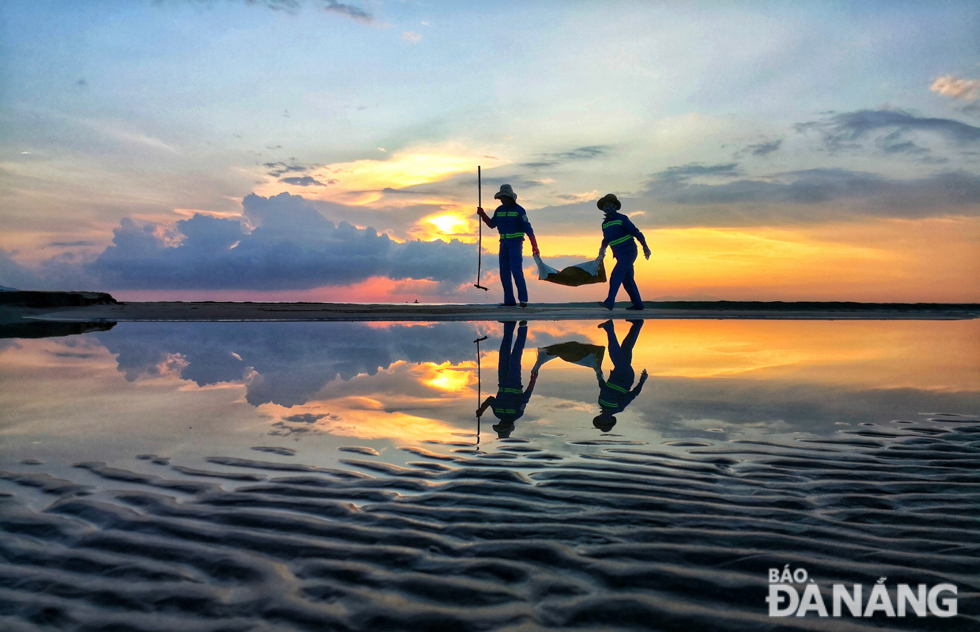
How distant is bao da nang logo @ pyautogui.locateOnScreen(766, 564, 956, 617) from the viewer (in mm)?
1776

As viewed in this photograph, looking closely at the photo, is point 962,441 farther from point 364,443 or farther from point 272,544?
point 272,544

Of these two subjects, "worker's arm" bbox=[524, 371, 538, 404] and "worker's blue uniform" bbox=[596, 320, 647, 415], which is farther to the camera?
"worker's arm" bbox=[524, 371, 538, 404]

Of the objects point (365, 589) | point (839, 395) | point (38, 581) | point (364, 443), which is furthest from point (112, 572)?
point (839, 395)

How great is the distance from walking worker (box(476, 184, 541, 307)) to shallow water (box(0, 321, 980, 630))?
11.4 metres

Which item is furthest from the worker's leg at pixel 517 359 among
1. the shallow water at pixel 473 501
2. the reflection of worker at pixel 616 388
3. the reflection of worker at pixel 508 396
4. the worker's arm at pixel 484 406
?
the reflection of worker at pixel 616 388

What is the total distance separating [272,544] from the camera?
215 centimetres

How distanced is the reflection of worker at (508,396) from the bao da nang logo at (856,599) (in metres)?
1.96

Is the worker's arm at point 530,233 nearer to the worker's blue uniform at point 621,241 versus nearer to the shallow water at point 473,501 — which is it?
the worker's blue uniform at point 621,241

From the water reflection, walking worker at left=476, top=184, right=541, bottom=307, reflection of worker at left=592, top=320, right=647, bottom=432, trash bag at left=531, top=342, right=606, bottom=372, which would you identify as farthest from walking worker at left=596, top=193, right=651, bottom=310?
reflection of worker at left=592, top=320, right=647, bottom=432

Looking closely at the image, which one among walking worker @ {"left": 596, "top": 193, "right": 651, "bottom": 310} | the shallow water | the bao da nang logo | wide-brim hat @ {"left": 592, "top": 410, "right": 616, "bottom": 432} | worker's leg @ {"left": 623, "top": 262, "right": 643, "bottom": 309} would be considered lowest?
the bao da nang logo

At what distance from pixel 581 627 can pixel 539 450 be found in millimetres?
1692

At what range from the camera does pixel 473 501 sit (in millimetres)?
2545

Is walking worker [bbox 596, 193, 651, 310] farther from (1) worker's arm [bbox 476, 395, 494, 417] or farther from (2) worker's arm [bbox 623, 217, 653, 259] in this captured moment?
(1) worker's arm [bbox 476, 395, 494, 417]

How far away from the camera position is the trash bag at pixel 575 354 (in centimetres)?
701
